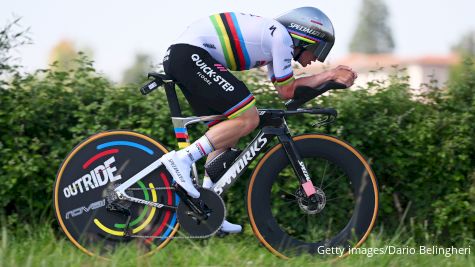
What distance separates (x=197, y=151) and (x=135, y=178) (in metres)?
0.50

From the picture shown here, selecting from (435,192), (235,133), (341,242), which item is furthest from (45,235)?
(435,192)

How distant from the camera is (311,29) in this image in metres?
4.82

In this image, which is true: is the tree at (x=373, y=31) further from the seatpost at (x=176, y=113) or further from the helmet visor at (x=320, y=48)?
the seatpost at (x=176, y=113)

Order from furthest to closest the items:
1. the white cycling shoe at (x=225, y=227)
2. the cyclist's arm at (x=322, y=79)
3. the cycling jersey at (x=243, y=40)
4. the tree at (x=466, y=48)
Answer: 1. the tree at (x=466, y=48)
2. the white cycling shoe at (x=225, y=227)
3. the cyclist's arm at (x=322, y=79)
4. the cycling jersey at (x=243, y=40)

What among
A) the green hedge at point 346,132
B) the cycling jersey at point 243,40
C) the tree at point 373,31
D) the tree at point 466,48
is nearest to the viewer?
the cycling jersey at point 243,40

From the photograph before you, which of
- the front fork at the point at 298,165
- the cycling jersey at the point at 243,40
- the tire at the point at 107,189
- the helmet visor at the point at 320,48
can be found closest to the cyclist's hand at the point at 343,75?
the helmet visor at the point at 320,48

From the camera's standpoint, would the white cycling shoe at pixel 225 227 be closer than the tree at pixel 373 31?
Yes

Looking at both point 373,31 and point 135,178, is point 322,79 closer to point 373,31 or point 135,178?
point 135,178

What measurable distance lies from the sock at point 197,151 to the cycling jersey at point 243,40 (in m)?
0.55

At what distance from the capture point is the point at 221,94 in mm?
4750

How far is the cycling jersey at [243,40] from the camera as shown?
4.71 meters

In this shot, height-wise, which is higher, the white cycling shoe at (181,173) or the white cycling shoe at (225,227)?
the white cycling shoe at (181,173)

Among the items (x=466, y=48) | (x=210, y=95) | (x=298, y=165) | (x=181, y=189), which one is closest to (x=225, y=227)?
(x=181, y=189)

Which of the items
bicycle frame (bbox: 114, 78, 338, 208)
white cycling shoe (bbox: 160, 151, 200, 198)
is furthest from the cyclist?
bicycle frame (bbox: 114, 78, 338, 208)
